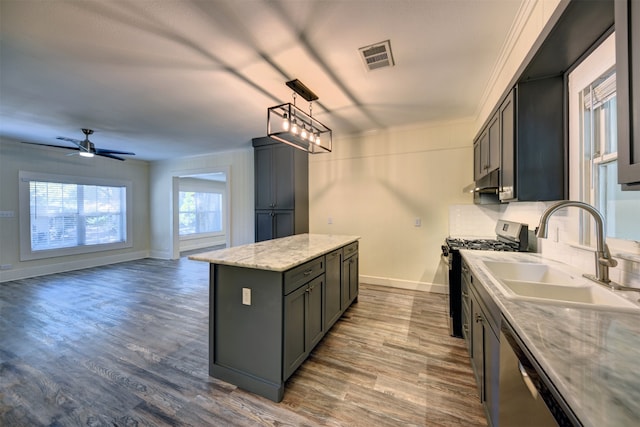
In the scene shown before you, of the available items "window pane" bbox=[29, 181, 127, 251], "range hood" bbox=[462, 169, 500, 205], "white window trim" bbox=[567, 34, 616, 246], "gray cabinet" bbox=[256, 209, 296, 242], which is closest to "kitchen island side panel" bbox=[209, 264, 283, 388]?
"white window trim" bbox=[567, 34, 616, 246]

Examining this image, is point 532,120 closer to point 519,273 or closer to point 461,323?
point 519,273

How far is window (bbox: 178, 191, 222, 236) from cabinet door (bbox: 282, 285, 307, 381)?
698cm

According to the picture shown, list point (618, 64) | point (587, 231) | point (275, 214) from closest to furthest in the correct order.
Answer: point (618, 64), point (587, 231), point (275, 214)

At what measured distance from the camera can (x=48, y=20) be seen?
1.71 meters

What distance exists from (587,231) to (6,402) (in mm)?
4011

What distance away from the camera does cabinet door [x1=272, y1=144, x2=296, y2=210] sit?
4.39 meters

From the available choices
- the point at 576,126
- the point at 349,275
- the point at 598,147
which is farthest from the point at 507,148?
the point at 349,275

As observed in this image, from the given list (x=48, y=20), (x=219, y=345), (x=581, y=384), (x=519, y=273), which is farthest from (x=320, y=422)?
(x=48, y=20)

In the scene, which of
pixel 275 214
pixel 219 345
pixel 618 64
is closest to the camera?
pixel 618 64

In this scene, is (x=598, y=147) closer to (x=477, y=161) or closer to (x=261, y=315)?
(x=477, y=161)

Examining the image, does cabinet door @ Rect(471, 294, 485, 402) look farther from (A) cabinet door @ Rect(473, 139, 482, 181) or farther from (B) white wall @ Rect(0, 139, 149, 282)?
(B) white wall @ Rect(0, 139, 149, 282)

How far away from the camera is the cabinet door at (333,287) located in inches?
96.7

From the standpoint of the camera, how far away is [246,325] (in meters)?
1.83

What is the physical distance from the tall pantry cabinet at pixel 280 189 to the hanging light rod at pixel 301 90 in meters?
1.60
